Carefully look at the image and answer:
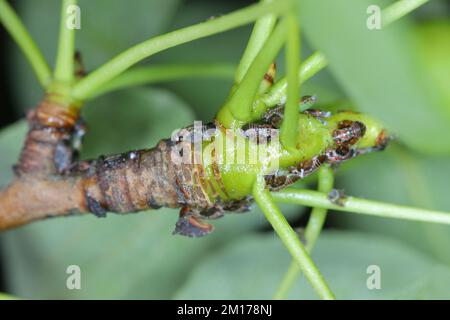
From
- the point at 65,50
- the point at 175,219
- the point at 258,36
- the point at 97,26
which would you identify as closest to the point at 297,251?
the point at 258,36

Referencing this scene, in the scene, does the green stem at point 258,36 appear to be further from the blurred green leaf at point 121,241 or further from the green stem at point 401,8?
the blurred green leaf at point 121,241

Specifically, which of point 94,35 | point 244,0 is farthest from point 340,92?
point 94,35

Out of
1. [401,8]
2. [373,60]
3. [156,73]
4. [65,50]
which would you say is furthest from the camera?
[156,73]

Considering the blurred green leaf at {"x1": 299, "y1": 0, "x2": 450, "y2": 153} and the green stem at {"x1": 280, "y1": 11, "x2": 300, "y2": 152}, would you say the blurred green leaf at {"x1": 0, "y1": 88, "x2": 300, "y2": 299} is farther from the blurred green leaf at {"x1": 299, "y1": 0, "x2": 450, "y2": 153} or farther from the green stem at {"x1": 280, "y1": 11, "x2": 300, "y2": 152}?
the blurred green leaf at {"x1": 299, "y1": 0, "x2": 450, "y2": 153}

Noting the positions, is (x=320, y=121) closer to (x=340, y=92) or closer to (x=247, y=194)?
(x=247, y=194)

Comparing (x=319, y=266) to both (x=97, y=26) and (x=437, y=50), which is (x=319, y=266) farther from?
(x=97, y=26)
